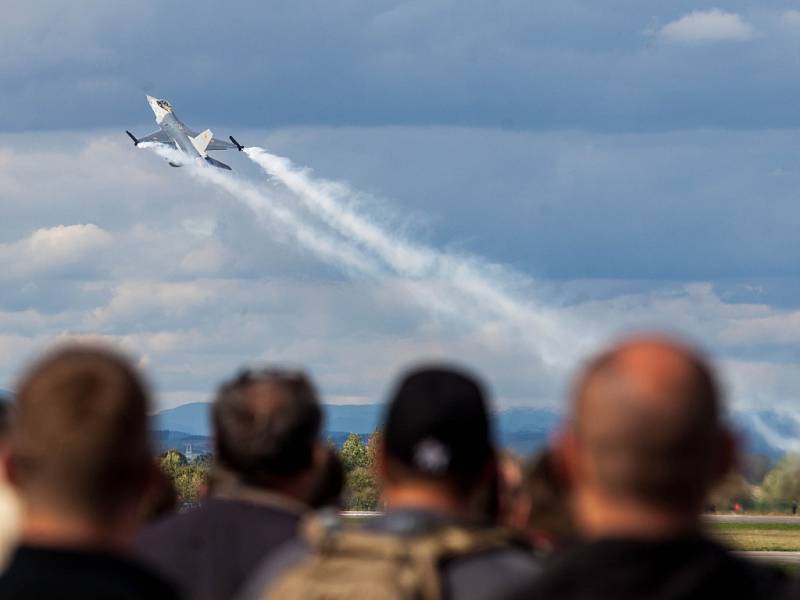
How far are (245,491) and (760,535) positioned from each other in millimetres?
77837

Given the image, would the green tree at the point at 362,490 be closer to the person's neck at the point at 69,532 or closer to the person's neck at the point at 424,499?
the person's neck at the point at 424,499

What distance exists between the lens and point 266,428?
9.73m

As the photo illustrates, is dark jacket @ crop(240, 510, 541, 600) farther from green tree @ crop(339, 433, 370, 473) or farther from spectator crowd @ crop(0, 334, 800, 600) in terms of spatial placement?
green tree @ crop(339, 433, 370, 473)

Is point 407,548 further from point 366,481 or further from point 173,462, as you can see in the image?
point 173,462

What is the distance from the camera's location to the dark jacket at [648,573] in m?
5.81

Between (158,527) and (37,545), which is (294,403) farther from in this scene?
(37,545)

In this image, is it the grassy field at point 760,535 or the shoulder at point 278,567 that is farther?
the grassy field at point 760,535

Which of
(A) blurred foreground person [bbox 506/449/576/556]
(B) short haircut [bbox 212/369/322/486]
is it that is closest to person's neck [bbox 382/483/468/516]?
(A) blurred foreground person [bbox 506/449/576/556]

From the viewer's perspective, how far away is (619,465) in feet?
19.6

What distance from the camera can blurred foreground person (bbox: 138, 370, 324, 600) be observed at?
31.9 feet

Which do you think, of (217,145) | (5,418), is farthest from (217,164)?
(5,418)

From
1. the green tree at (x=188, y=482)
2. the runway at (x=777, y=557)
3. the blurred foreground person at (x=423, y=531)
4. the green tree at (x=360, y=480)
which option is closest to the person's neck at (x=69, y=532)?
the blurred foreground person at (x=423, y=531)

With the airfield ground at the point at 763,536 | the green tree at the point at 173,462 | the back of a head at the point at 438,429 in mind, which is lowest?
the airfield ground at the point at 763,536

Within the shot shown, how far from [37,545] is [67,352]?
0.77 metres
